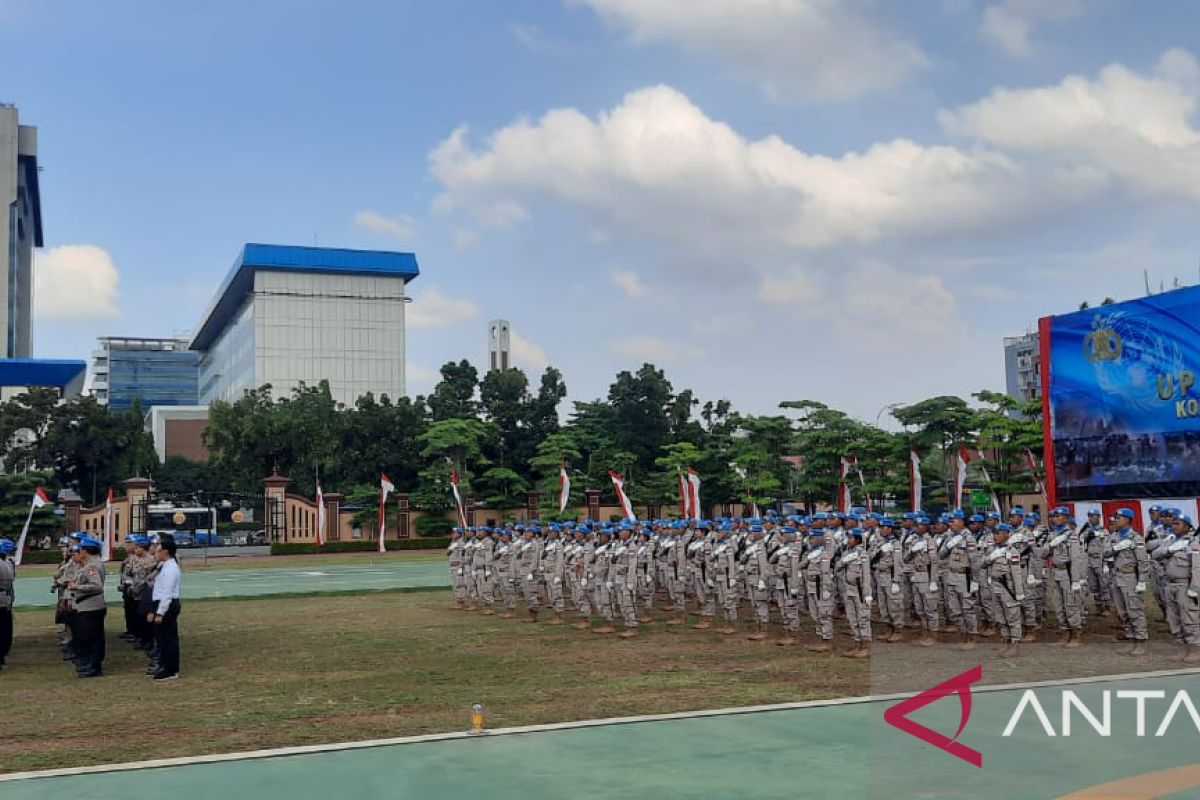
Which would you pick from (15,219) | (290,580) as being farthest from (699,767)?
(15,219)

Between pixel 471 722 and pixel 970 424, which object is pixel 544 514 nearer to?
pixel 970 424

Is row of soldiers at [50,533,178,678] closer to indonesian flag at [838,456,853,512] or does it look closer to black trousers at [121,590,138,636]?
black trousers at [121,590,138,636]

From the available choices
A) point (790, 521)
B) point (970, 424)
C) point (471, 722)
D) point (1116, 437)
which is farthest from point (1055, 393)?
point (471, 722)

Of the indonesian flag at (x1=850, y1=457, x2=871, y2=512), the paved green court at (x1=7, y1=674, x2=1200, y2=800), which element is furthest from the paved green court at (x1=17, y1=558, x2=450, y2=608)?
the paved green court at (x1=7, y1=674, x2=1200, y2=800)

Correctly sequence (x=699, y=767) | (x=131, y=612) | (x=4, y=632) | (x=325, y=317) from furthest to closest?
(x=325, y=317), (x=131, y=612), (x=4, y=632), (x=699, y=767)

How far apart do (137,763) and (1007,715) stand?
21.7 feet

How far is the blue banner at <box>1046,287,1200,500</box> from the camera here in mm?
21156

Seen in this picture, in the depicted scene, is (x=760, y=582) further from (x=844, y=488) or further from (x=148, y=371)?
(x=148, y=371)

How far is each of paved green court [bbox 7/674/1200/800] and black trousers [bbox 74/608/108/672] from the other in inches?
187

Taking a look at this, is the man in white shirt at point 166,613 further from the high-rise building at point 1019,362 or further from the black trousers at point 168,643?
the high-rise building at point 1019,362

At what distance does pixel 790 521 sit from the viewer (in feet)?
50.5

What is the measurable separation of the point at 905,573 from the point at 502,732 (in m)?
8.04

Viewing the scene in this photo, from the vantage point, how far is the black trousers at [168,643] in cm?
1170

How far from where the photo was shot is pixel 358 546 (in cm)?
4419
